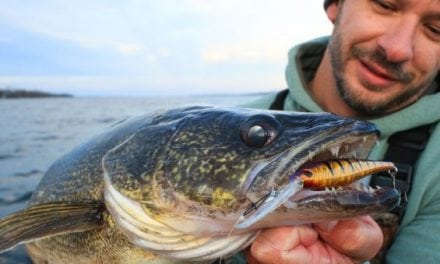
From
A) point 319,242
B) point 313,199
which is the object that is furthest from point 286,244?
point 313,199

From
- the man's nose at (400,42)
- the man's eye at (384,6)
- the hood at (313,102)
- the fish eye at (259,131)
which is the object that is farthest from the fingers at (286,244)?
the man's eye at (384,6)

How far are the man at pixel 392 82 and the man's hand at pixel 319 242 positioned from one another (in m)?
0.27

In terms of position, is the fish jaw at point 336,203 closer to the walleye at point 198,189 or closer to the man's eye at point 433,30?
the walleye at point 198,189

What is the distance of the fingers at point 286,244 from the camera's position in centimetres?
196

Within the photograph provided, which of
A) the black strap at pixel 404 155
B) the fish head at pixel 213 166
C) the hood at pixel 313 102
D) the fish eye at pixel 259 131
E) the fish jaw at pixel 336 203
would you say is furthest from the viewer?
the hood at pixel 313 102

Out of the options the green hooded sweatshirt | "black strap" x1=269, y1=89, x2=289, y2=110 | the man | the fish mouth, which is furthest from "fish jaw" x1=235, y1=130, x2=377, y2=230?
"black strap" x1=269, y1=89, x2=289, y2=110

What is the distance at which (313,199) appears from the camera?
5.75ft

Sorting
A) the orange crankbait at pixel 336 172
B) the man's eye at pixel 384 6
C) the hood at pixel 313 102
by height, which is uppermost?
the man's eye at pixel 384 6

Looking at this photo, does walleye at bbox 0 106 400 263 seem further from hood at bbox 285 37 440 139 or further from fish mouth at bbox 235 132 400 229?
hood at bbox 285 37 440 139

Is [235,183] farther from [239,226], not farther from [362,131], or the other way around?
[362,131]

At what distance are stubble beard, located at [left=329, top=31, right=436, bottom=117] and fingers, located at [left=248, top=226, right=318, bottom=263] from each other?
6.71ft

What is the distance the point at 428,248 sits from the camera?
292 cm

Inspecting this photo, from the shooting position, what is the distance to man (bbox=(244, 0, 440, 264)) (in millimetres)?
3154

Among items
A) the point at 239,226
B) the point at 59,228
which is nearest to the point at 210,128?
the point at 239,226
